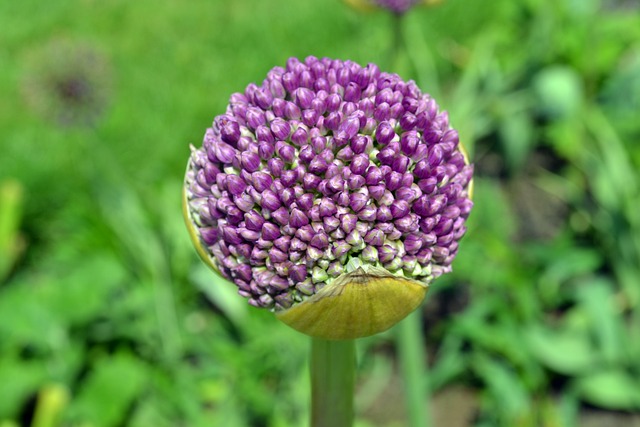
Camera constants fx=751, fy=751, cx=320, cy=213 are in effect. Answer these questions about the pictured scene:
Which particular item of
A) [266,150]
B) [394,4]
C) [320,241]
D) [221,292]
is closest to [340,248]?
[320,241]

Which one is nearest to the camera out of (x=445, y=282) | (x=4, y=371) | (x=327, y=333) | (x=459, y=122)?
(x=327, y=333)

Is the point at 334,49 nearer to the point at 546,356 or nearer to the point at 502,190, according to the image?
the point at 502,190

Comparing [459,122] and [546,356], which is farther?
[459,122]

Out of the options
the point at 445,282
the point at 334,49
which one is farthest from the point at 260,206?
the point at 334,49

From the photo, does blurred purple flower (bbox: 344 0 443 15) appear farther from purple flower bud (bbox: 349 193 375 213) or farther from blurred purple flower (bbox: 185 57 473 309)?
purple flower bud (bbox: 349 193 375 213)

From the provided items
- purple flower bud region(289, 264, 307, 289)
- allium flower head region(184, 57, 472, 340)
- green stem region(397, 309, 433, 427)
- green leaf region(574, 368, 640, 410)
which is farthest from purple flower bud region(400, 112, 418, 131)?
green leaf region(574, 368, 640, 410)

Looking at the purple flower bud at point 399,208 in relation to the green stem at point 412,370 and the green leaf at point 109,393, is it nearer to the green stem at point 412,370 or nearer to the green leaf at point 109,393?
the green stem at point 412,370

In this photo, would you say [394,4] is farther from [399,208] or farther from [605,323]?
[605,323]
